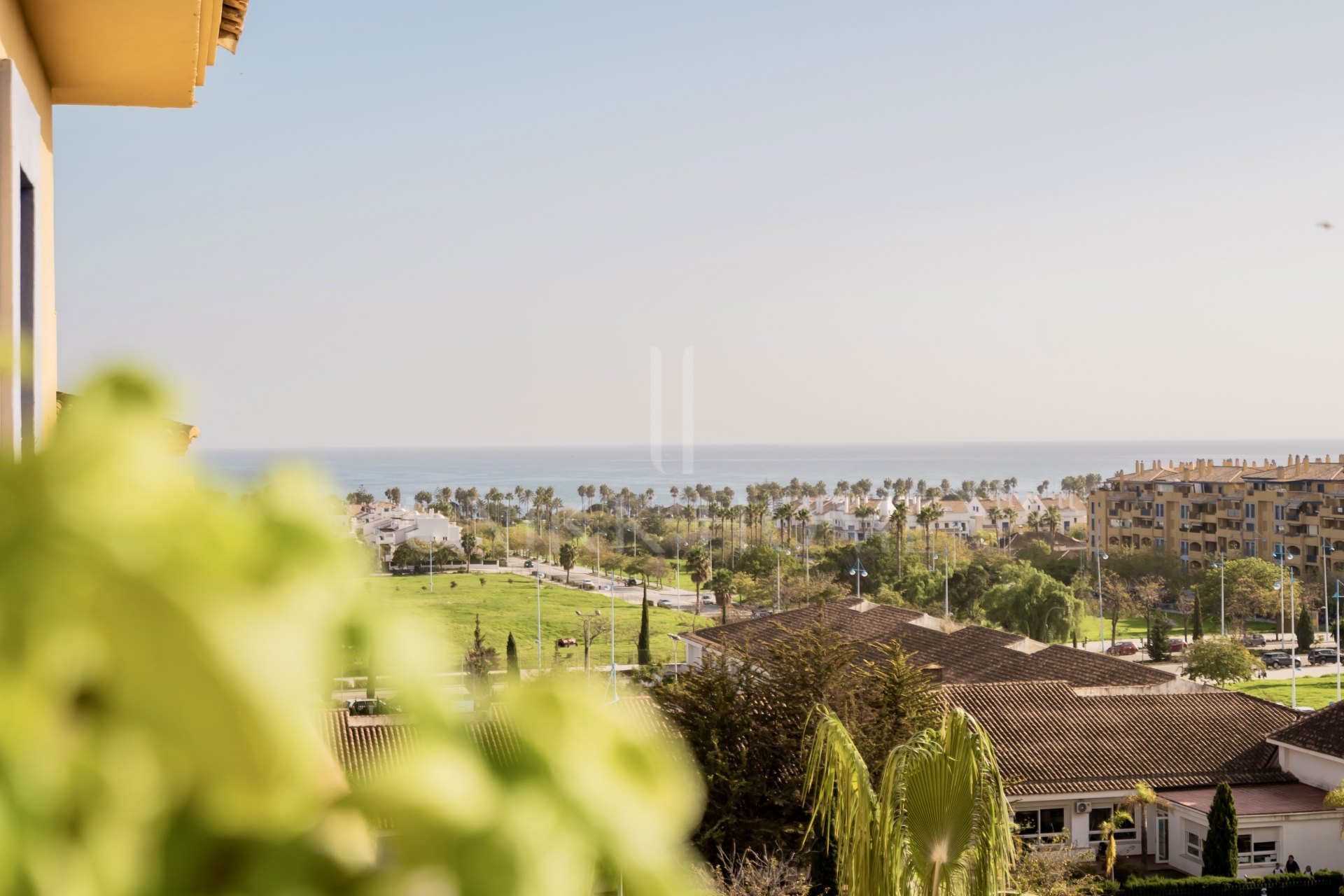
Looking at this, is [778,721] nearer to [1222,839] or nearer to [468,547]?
[1222,839]

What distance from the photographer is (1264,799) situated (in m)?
26.8

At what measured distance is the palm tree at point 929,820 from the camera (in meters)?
6.71

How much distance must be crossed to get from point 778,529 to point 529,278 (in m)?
33.2

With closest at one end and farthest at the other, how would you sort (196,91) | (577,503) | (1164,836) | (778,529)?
(196,91), (1164,836), (778,529), (577,503)

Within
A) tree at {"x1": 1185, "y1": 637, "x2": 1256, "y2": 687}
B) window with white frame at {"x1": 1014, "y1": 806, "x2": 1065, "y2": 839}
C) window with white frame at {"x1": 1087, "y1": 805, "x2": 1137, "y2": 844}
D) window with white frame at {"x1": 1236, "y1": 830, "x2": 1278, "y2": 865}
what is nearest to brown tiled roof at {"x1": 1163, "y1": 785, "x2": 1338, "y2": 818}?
window with white frame at {"x1": 1236, "y1": 830, "x2": 1278, "y2": 865}

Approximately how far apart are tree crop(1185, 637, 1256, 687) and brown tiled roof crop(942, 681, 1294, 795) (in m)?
13.9

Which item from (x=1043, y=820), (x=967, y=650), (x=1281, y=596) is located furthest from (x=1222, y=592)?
(x=1043, y=820)

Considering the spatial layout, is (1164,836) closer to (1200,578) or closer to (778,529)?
(1200,578)

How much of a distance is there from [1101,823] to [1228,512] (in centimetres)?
5606

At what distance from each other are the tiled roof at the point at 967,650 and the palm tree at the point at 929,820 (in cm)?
2377

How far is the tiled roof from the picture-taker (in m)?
33.1

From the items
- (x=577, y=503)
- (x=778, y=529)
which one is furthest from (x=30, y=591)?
(x=577, y=503)

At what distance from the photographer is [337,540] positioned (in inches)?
11.3

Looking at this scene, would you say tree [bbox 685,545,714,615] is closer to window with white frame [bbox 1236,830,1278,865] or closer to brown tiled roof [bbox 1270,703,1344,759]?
brown tiled roof [bbox 1270,703,1344,759]
